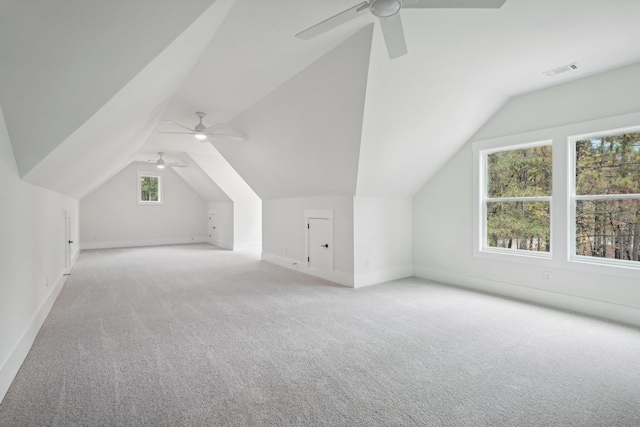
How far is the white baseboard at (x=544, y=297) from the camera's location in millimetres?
3377

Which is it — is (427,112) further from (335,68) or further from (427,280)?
(427,280)

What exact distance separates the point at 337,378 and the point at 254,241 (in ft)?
24.5

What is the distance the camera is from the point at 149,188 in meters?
10.3

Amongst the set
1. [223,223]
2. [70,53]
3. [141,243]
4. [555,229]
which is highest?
[70,53]

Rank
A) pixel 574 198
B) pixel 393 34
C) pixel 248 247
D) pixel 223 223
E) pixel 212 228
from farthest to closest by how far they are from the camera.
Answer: pixel 212 228 < pixel 223 223 < pixel 248 247 < pixel 574 198 < pixel 393 34

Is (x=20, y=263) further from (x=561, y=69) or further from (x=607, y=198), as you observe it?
(x=607, y=198)

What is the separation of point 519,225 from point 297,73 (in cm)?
353

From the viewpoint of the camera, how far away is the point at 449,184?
5023 millimetres

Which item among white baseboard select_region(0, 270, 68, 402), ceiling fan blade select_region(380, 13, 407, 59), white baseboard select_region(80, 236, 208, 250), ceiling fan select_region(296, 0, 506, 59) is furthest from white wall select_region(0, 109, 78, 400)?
white baseboard select_region(80, 236, 208, 250)

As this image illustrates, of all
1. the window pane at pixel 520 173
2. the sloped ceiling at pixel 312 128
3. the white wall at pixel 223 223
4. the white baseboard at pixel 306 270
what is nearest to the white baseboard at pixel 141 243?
the white wall at pixel 223 223

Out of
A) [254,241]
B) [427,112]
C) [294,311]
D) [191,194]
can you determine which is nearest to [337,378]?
[294,311]

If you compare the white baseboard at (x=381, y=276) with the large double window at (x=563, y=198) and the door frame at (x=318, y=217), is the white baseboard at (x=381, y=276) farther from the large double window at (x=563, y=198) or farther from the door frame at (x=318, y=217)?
the large double window at (x=563, y=198)

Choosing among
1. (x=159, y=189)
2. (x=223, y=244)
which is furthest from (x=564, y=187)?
(x=159, y=189)

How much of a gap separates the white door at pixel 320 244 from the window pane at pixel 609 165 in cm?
336
